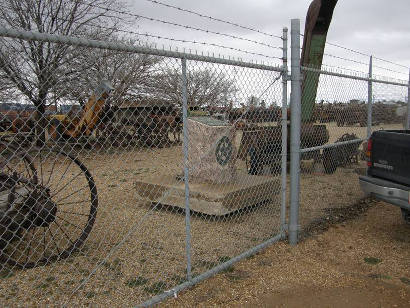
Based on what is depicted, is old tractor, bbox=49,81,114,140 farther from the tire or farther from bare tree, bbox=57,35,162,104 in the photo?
the tire

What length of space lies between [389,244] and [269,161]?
3.52m

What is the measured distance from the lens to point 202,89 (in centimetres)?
442

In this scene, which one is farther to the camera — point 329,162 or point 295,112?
point 329,162

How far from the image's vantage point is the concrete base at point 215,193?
4938mm

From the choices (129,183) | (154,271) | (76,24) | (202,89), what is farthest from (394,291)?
(76,24)

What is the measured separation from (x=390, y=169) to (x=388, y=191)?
299 mm

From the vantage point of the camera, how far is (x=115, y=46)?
243 cm

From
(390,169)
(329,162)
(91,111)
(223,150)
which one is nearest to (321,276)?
(390,169)

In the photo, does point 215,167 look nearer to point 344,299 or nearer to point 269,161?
point 269,161

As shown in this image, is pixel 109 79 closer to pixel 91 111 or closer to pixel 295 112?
pixel 91 111

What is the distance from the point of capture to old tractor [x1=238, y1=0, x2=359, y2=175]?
296 inches

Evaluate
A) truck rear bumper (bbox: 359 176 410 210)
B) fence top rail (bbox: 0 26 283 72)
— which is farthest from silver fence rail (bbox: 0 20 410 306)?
truck rear bumper (bbox: 359 176 410 210)

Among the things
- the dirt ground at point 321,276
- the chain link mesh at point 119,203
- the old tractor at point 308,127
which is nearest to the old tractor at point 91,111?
the chain link mesh at point 119,203

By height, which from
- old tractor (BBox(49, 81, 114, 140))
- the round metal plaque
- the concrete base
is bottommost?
the concrete base
